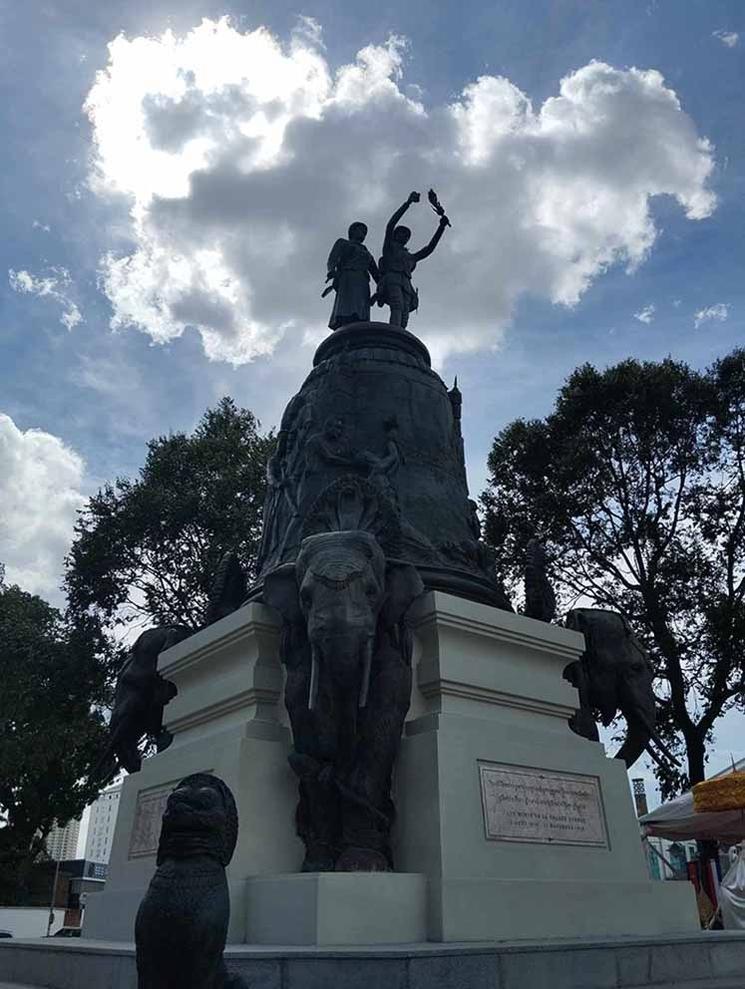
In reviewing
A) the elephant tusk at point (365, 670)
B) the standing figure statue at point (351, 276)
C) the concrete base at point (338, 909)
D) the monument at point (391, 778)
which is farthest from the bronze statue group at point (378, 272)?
the concrete base at point (338, 909)

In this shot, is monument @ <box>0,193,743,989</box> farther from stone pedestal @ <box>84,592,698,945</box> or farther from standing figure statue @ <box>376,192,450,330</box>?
standing figure statue @ <box>376,192,450,330</box>

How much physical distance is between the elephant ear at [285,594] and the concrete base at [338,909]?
1860mm

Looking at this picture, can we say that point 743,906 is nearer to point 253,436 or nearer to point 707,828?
point 707,828

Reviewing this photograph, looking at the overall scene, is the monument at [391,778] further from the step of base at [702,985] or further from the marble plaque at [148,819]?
the step of base at [702,985]

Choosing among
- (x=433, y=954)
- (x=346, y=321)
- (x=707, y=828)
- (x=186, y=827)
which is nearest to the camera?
(x=186, y=827)

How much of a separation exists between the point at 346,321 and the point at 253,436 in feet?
51.2

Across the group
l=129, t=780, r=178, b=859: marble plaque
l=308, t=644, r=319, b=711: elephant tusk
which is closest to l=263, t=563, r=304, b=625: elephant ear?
l=308, t=644, r=319, b=711: elephant tusk

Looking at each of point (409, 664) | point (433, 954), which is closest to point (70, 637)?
point (409, 664)

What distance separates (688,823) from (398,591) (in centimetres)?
1061

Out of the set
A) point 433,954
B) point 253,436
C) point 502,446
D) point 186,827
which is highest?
point 253,436

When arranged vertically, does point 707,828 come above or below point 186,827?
above

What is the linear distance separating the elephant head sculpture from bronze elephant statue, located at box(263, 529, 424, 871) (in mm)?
2311

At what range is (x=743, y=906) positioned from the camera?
13281 mm

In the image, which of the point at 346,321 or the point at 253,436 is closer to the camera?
the point at 346,321
